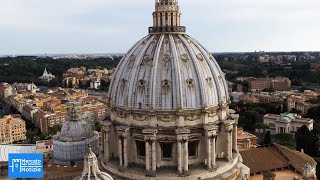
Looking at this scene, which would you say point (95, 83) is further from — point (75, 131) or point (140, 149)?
point (140, 149)

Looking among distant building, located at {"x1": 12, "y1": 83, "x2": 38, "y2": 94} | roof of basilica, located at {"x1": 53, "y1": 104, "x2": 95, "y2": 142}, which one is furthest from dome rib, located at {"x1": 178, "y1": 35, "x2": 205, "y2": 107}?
distant building, located at {"x1": 12, "y1": 83, "x2": 38, "y2": 94}

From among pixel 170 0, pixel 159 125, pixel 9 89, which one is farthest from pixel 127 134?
pixel 9 89

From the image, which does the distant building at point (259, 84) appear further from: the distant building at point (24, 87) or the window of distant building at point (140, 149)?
the window of distant building at point (140, 149)

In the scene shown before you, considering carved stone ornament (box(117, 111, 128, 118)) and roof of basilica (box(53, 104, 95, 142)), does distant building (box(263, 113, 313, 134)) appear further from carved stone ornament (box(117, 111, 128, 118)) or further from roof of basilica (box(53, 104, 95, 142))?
carved stone ornament (box(117, 111, 128, 118))

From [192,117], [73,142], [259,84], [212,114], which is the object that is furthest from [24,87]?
[192,117]

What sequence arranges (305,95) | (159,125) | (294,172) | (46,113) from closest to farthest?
(159,125)
(294,172)
(46,113)
(305,95)

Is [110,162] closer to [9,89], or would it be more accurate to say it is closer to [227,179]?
[227,179]

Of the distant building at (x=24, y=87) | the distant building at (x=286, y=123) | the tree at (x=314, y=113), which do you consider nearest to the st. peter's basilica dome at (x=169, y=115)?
the distant building at (x=286, y=123)
